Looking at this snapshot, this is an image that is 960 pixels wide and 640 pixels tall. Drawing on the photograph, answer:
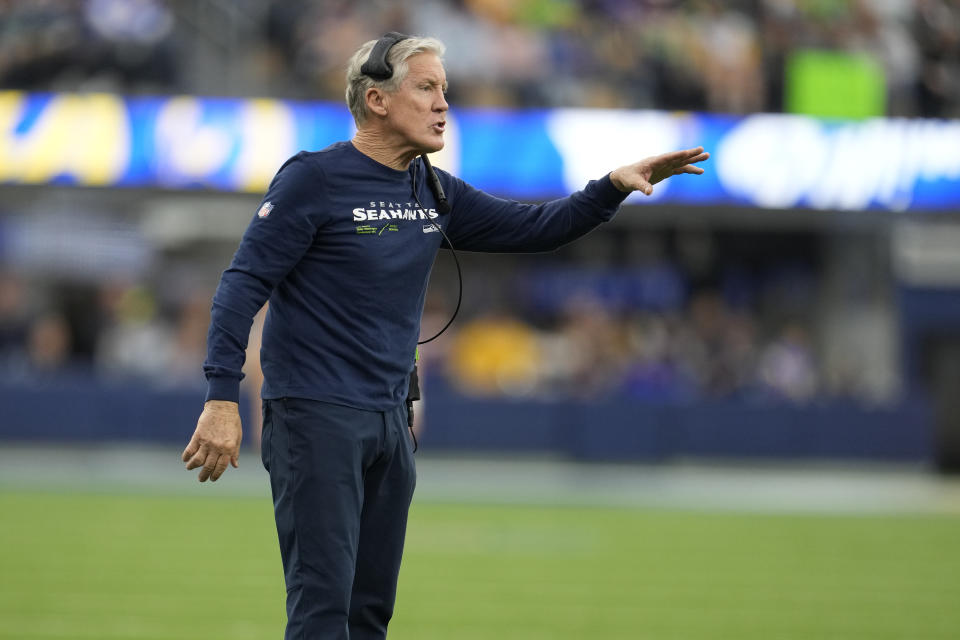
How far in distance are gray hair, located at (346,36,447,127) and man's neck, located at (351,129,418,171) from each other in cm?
4

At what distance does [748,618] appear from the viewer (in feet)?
23.3

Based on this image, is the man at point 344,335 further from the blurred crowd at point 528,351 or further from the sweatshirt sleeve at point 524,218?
the blurred crowd at point 528,351

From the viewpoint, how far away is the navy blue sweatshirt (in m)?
3.66

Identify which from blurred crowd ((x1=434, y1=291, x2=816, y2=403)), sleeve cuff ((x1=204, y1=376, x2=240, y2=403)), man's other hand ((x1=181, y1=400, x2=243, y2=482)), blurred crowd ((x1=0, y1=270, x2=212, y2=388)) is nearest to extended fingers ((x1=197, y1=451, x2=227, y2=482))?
man's other hand ((x1=181, y1=400, x2=243, y2=482))

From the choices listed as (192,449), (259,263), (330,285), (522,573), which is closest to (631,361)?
(522,573)

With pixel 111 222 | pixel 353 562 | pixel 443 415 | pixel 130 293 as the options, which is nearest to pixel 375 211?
pixel 353 562

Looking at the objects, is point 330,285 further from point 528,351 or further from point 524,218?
point 528,351

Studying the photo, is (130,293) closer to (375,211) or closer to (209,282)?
(209,282)

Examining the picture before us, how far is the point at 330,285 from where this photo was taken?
12.5 ft

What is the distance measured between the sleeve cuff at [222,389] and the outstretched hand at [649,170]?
4.26 feet

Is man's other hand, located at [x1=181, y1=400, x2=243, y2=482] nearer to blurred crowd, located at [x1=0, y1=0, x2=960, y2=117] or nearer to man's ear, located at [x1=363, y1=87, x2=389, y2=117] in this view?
man's ear, located at [x1=363, y1=87, x2=389, y2=117]

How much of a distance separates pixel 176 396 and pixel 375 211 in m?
14.6

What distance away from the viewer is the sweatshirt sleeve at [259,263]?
3.60 metres

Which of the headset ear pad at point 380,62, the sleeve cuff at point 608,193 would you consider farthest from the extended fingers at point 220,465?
the sleeve cuff at point 608,193
